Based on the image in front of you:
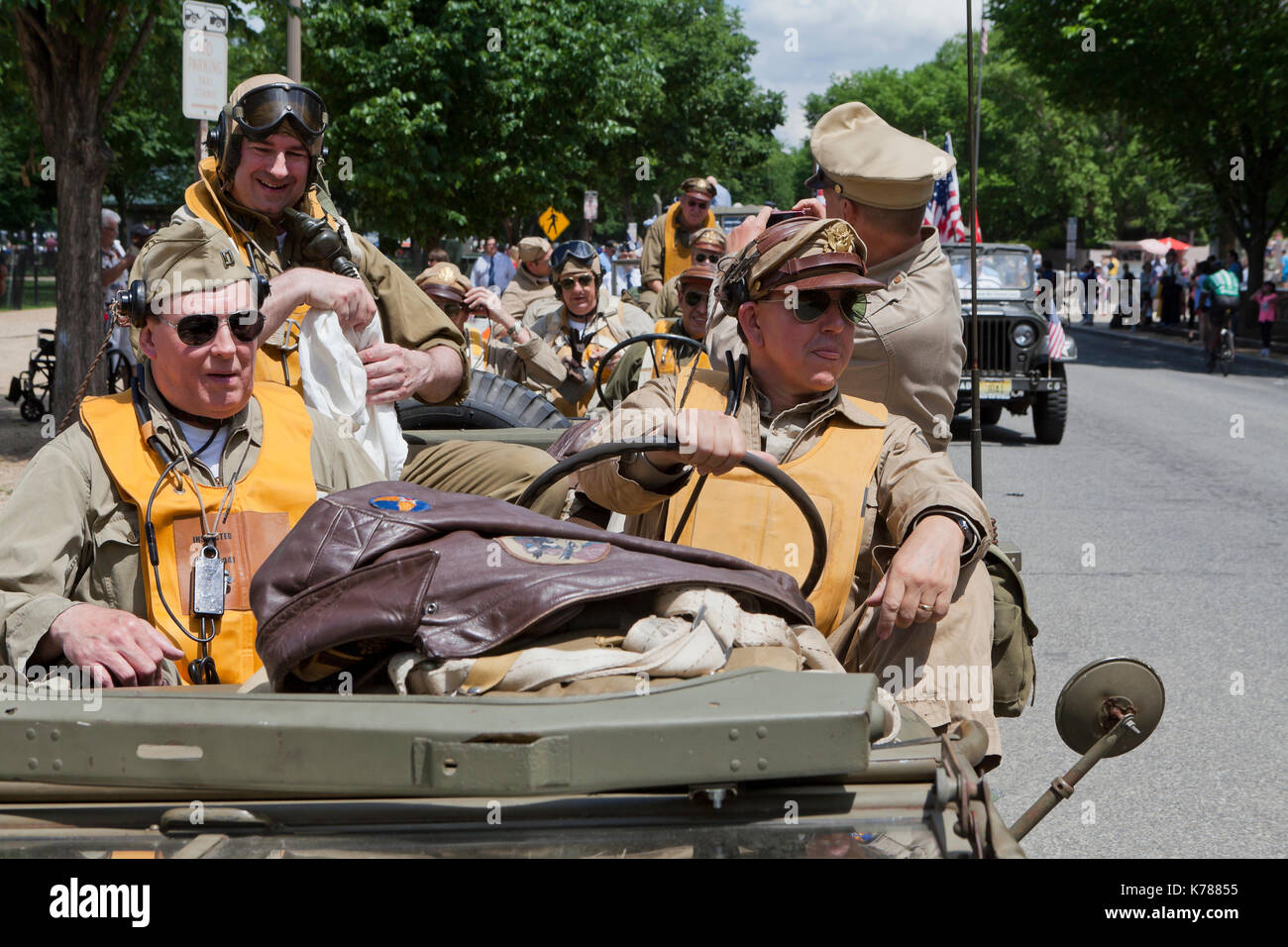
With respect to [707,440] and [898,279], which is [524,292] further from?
[707,440]

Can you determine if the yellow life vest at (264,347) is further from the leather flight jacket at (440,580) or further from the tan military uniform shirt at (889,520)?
the leather flight jacket at (440,580)

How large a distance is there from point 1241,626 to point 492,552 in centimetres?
641

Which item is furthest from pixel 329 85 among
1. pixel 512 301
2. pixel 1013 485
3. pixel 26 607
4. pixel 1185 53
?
pixel 26 607

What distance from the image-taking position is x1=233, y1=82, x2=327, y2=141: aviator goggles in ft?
13.6

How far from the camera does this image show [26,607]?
9.61 feet

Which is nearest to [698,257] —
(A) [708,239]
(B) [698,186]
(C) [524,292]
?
(A) [708,239]

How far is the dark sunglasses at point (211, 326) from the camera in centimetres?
331

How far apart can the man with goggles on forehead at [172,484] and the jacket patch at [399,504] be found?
699 mm

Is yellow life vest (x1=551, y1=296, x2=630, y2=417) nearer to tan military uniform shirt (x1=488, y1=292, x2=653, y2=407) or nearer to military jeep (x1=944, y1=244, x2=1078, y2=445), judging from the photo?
tan military uniform shirt (x1=488, y1=292, x2=653, y2=407)

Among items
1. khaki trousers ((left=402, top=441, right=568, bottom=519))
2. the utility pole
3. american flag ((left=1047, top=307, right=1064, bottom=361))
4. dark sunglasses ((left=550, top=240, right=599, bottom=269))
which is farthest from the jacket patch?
american flag ((left=1047, top=307, right=1064, bottom=361))

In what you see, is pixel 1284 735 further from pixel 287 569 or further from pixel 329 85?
pixel 329 85

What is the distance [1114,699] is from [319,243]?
2717 millimetres

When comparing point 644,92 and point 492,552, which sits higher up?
point 644,92

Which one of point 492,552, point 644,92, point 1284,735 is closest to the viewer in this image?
point 492,552
